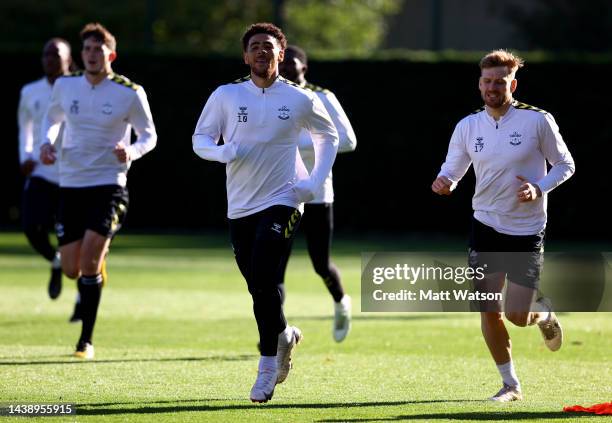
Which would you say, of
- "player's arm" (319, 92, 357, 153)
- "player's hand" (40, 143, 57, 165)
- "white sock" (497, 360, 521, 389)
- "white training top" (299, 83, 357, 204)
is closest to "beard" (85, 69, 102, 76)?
"player's hand" (40, 143, 57, 165)

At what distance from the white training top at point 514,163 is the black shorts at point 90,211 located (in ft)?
11.0

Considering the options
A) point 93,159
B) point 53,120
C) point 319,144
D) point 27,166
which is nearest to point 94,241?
point 93,159

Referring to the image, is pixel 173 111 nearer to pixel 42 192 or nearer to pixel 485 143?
pixel 42 192

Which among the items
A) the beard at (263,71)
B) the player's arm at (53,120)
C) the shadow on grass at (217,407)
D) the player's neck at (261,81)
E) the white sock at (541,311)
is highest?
the beard at (263,71)

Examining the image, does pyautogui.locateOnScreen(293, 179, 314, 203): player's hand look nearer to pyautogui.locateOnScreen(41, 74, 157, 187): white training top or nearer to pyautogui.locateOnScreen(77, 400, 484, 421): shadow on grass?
pyautogui.locateOnScreen(77, 400, 484, 421): shadow on grass

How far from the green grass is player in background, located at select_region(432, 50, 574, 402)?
0.57 m

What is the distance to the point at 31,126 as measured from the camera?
47.3 ft

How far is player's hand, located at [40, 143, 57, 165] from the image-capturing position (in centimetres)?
1070

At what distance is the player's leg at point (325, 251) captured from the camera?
11.2 metres

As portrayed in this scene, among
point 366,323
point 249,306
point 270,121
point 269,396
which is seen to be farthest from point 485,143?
point 249,306

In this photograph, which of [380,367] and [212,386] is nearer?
[212,386]

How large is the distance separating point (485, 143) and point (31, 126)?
722cm

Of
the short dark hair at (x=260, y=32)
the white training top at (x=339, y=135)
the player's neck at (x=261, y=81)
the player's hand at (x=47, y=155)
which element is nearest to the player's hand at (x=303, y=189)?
the player's neck at (x=261, y=81)

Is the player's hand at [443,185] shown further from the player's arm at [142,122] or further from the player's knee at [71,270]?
the player's knee at [71,270]
